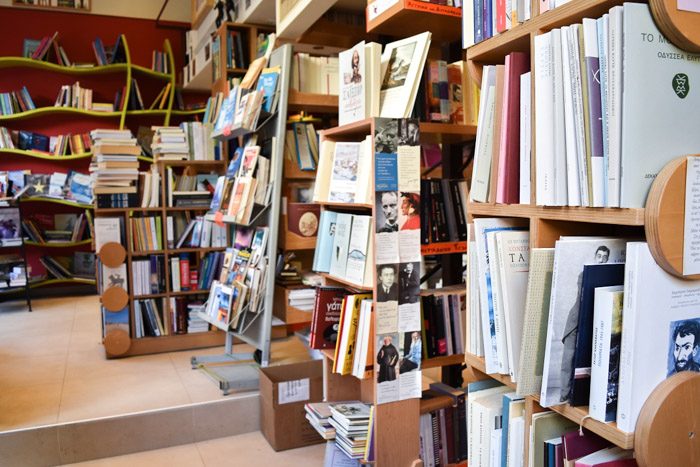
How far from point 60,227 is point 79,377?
3.49 metres

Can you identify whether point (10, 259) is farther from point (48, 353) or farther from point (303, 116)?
point (303, 116)

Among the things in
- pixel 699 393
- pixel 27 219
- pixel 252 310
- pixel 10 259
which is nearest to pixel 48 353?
pixel 252 310

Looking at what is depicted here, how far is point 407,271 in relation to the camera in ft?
7.50

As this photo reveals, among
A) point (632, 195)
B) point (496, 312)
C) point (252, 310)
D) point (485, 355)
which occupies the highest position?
point (632, 195)

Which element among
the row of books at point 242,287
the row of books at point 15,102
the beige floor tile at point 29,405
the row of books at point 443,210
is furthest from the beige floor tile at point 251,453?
the row of books at point 15,102

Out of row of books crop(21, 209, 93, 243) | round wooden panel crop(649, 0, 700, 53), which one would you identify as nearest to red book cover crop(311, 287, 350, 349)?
round wooden panel crop(649, 0, 700, 53)

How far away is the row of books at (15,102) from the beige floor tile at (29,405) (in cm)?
395

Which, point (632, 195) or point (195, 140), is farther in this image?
point (195, 140)

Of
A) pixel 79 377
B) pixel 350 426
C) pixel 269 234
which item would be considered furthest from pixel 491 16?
pixel 79 377

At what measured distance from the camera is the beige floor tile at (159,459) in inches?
113

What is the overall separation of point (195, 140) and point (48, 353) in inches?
71.0

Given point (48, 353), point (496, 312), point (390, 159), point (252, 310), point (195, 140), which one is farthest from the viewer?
point (195, 140)

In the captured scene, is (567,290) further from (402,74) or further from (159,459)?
(159,459)

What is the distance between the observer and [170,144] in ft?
14.6
